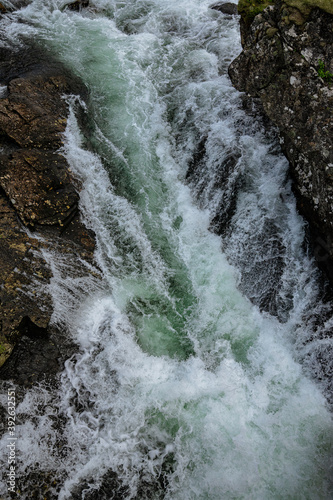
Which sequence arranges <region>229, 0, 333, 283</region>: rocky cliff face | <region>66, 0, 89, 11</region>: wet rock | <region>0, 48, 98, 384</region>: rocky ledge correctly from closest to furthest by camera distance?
<region>0, 48, 98, 384</region>: rocky ledge, <region>229, 0, 333, 283</region>: rocky cliff face, <region>66, 0, 89, 11</region>: wet rock

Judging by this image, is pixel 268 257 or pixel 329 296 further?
pixel 268 257

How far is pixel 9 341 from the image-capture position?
7195 millimetres

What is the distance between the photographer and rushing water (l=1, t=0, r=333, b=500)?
650cm

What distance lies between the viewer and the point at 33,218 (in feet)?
28.9

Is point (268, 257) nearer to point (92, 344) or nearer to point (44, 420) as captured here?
point (92, 344)

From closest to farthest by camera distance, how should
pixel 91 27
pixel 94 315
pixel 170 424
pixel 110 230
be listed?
1. pixel 170 424
2. pixel 94 315
3. pixel 110 230
4. pixel 91 27

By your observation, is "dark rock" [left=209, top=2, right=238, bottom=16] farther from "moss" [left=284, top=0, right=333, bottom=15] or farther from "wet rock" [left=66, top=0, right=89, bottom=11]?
"moss" [left=284, top=0, right=333, bottom=15]

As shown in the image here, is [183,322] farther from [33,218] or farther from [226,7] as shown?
[226,7]

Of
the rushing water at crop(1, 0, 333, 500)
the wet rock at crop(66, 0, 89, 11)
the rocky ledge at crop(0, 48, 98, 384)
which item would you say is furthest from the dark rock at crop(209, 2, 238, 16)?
the rocky ledge at crop(0, 48, 98, 384)

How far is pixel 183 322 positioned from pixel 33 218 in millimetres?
4939

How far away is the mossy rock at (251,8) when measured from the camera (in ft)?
28.9

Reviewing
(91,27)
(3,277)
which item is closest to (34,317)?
(3,277)

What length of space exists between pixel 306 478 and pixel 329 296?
395cm

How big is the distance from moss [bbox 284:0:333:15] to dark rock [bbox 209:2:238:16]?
10266mm
